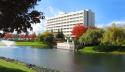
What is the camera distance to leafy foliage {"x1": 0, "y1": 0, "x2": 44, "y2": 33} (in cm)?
1906

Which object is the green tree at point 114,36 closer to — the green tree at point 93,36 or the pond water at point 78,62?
the green tree at point 93,36

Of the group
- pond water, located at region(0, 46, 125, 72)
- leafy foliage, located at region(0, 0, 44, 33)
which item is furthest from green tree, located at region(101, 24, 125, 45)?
leafy foliage, located at region(0, 0, 44, 33)

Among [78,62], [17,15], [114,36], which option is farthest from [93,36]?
[17,15]

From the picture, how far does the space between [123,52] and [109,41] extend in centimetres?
705

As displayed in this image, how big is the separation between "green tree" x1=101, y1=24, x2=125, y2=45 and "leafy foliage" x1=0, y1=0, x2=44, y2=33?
8126 centimetres

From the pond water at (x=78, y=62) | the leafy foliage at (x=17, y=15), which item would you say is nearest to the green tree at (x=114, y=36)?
the pond water at (x=78, y=62)

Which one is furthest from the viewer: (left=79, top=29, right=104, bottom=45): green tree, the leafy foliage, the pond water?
(left=79, top=29, right=104, bottom=45): green tree


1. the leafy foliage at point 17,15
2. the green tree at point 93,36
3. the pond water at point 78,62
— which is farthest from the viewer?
the green tree at point 93,36

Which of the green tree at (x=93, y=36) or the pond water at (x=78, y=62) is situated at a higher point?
the green tree at (x=93, y=36)

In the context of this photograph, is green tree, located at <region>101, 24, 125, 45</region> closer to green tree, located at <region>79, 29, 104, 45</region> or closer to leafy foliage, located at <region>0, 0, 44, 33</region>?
green tree, located at <region>79, 29, 104, 45</region>

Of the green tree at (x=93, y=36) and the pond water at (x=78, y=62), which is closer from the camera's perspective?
the pond water at (x=78, y=62)

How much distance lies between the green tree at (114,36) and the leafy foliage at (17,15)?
81264 millimetres

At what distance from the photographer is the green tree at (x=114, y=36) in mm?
100562

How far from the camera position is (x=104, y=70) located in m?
48.5
